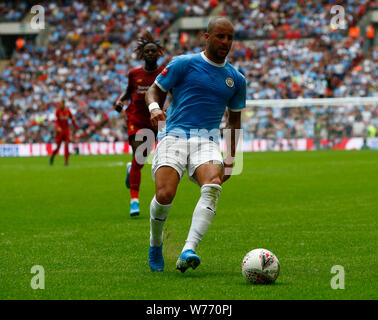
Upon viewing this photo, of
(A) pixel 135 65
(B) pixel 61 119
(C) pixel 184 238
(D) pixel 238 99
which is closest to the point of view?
(D) pixel 238 99

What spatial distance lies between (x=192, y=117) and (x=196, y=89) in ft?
0.87

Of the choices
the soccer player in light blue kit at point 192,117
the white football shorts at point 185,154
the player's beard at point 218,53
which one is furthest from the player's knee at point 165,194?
the player's beard at point 218,53

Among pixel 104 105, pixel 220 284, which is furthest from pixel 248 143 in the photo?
pixel 220 284

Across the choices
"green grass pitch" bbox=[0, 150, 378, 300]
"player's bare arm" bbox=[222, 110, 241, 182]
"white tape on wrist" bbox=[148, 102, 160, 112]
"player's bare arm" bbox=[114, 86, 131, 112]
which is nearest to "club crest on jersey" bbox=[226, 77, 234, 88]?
"player's bare arm" bbox=[222, 110, 241, 182]

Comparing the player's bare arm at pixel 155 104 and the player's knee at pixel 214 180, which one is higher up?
the player's bare arm at pixel 155 104

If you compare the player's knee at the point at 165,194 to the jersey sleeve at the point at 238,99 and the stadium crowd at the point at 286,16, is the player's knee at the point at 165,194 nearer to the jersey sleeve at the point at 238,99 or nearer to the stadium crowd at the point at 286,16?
the jersey sleeve at the point at 238,99

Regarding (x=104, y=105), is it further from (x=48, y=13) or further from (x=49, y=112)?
(x=48, y=13)

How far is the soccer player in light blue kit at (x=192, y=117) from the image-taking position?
6.84 meters

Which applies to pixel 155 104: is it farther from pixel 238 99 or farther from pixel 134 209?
pixel 134 209

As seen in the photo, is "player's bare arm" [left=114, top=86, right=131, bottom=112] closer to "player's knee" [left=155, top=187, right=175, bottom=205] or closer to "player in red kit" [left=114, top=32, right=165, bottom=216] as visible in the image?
"player in red kit" [left=114, top=32, right=165, bottom=216]

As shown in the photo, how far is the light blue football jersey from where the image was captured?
705 cm

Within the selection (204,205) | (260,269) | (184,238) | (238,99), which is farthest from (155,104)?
(184,238)

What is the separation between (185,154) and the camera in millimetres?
7008
